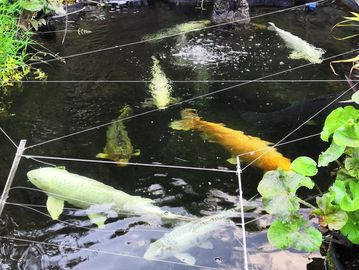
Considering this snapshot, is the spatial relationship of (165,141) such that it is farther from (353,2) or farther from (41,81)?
(353,2)

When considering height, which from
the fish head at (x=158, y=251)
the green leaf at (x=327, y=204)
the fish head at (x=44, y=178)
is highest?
the green leaf at (x=327, y=204)

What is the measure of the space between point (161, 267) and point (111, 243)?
520 mm

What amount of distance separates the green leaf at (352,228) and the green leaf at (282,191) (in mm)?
286

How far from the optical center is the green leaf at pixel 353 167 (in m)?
2.41

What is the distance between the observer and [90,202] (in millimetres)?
3502

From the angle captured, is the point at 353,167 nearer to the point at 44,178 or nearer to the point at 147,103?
the point at 44,178

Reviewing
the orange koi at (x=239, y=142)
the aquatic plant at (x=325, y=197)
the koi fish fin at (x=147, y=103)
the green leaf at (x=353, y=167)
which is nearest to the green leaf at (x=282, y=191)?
the aquatic plant at (x=325, y=197)

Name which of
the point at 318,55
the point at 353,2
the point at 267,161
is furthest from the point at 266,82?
the point at 353,2

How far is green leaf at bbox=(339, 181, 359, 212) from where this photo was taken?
2313 millimetres

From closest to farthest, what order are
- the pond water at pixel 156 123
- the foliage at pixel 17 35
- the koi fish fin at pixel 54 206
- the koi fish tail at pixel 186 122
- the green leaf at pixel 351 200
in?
the green leaf at pixel 351 200 → the pond water at pixel 156 123 → the koi fish fin at pixel 54 206 → the koi fish tail at pixel 186 122 → the foliage at pixel 17 35

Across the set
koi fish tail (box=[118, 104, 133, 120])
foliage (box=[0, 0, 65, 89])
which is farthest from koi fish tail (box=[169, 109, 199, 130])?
foliage (box=[0, 0, 65, 89])

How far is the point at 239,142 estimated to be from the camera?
4.39m

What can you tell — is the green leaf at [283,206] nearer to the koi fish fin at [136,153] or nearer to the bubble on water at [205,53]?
the koi fish fin at [136,153]

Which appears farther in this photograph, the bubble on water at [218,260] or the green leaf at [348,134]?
the bubble on water at [218,260]
